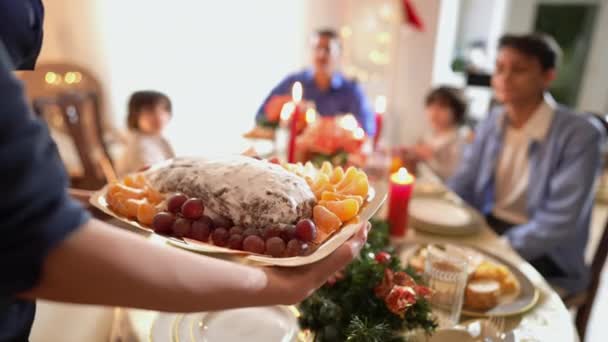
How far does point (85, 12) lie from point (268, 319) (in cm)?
265

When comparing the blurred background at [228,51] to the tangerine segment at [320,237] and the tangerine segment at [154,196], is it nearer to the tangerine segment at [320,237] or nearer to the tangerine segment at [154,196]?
the tangerine segment at [154,196]

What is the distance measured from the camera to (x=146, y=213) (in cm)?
78

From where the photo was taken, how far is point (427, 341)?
2.61 feet

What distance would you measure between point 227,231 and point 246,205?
0.05 meters

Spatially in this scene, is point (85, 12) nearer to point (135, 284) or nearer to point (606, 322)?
point (135, 284)

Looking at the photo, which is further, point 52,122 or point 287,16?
point 287,16

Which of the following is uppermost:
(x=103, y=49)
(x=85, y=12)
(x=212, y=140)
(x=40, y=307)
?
(x=85, y=12)

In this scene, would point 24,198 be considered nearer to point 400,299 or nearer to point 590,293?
point 400,299

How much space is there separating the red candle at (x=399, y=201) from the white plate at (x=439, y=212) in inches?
3.8

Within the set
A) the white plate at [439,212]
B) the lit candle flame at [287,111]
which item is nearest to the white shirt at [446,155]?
the white plate at [439,212]

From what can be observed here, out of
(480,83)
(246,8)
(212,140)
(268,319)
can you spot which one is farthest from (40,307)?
(480,83)


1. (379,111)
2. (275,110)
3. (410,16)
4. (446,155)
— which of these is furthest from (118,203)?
(410,16)

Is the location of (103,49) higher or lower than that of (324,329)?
higher

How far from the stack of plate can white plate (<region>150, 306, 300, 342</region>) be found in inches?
23.7
